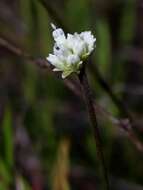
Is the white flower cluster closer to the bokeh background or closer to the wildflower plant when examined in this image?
the wildflower plant

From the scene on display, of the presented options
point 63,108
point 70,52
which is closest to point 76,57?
point 70,52

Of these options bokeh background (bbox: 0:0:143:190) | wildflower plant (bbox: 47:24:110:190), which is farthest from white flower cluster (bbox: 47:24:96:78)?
bokeh background (bbox: 0:0:143:190)

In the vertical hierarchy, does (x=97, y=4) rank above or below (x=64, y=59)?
above

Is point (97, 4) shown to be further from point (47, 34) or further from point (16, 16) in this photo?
point (47, 34)

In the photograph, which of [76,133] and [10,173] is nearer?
[10,173]

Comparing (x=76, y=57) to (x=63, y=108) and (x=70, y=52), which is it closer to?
(x=70, y=52)

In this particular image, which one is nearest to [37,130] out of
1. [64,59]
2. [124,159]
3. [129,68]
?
[124,159]
